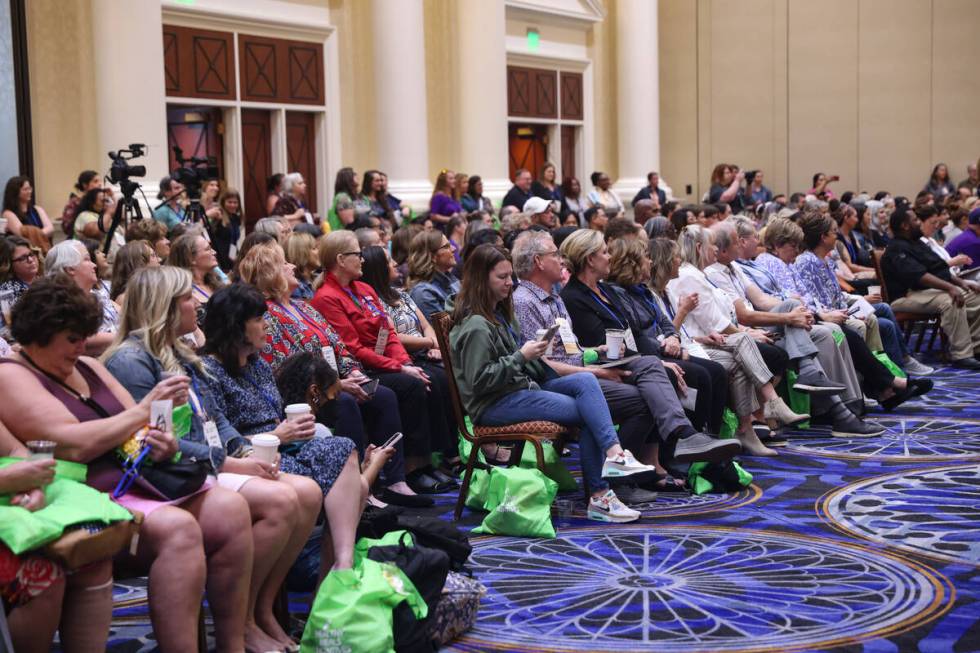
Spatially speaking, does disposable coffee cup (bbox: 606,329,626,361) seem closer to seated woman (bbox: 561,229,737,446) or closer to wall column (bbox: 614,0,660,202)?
seated woman (bbox: 561,229,737,446)

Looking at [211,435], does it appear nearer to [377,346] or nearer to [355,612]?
[355,612]

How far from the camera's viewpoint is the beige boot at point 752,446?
721 centimetres

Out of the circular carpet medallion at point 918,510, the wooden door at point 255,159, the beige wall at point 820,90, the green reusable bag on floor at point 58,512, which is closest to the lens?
the green reusable bag on floor at point 58,512

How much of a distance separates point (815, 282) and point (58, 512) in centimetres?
636

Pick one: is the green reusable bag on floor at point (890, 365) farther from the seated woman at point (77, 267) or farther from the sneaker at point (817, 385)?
the seated woman at point (77, 267)

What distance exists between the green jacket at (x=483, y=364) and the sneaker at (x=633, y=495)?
718mm

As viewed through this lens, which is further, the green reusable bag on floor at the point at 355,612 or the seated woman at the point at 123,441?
the green reusable bag on floor at the point at 355,612

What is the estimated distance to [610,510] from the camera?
5.71m

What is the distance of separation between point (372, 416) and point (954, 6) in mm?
16085

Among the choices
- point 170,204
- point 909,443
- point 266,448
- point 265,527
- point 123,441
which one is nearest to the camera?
point 123,441

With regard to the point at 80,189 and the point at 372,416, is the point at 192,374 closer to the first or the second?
the point at 372,416

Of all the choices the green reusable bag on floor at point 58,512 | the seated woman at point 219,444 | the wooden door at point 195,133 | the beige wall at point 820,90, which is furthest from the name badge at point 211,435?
the beige wall at point 820,90

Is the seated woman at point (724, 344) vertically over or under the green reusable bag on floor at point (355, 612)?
over

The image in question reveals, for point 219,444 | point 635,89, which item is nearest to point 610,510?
point 219,444
